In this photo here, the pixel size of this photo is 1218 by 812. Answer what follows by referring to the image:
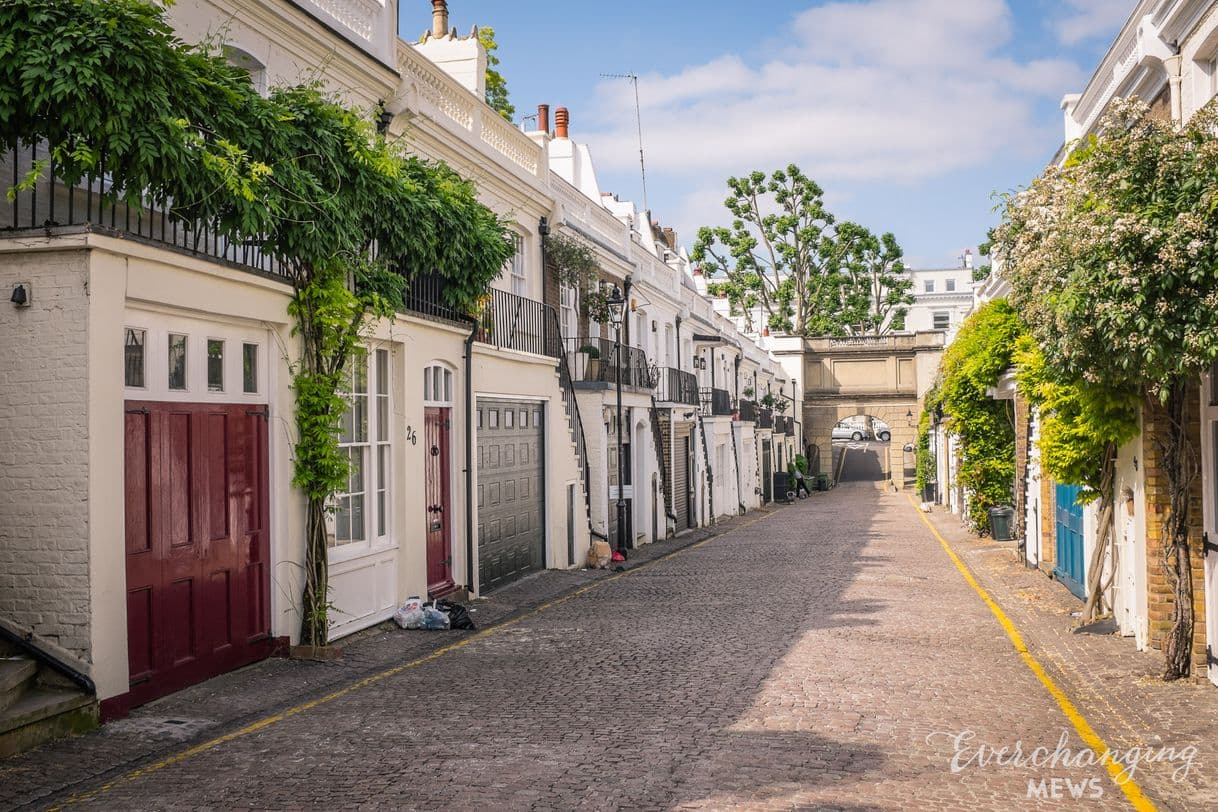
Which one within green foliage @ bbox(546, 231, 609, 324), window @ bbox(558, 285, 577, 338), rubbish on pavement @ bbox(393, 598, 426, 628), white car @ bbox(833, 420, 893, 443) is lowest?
rubbish on pavement @ bbox(393, 598, 426, 628)

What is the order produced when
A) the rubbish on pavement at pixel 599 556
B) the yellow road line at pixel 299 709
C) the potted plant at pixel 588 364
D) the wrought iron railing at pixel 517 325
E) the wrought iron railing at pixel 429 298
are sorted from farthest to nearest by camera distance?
1. the potted plant at pixel 588 364
2. the rubbish on pavement at pixel 599 556
3. the wrought iron railing at pixel 517 325
4. the wrought iron railing at pixel 429 298
5. the yellow road line at pixel 299 709

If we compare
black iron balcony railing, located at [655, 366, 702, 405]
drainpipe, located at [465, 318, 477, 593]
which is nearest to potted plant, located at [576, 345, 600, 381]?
black iron balcony railing, located at [655, 366, 702, 405]

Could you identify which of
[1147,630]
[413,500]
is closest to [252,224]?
[413,500]

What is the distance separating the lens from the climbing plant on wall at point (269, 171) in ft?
22.9

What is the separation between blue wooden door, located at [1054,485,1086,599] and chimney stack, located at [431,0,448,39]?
12413 millimetres

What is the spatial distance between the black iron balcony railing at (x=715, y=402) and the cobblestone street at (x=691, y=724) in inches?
805

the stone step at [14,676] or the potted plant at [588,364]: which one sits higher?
the potted plant at [588,364]

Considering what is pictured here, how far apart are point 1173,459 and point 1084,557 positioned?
541 cm

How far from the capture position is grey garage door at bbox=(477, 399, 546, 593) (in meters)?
15.7

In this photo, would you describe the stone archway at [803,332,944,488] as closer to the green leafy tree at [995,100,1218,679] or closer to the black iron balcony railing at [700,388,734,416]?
the black iron balcony railing at [700,388,734,416]

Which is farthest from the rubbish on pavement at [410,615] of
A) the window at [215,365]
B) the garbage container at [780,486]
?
the garbage container at [780,486]

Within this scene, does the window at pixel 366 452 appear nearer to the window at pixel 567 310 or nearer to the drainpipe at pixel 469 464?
the drainpipe at pixel 469 464

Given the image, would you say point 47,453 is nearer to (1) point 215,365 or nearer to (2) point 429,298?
(1) point 215,365

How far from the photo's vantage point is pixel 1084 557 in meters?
14.2
